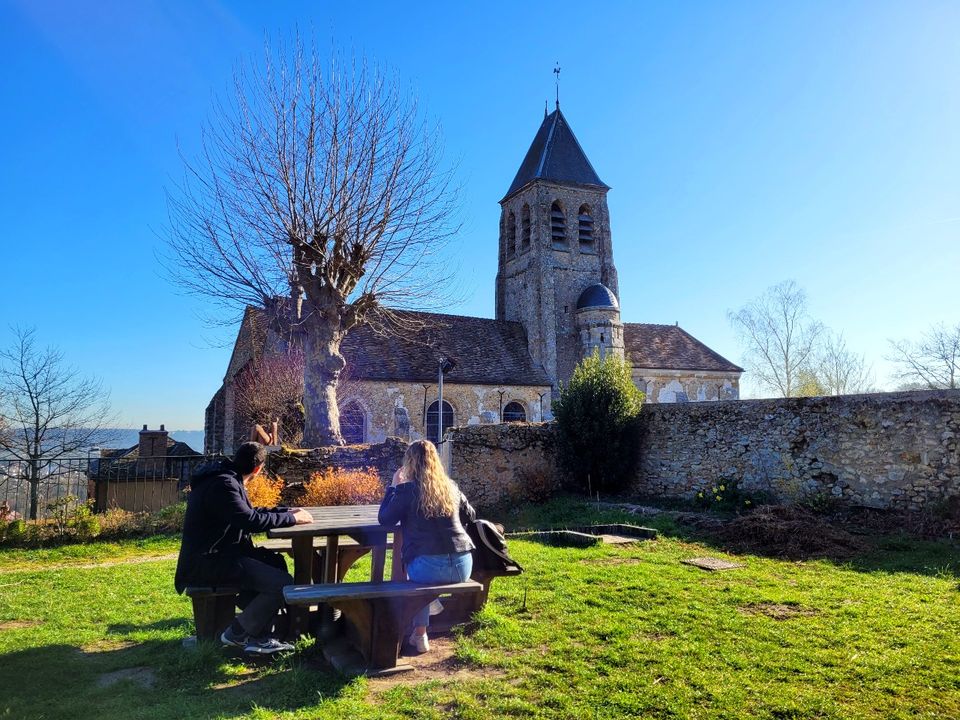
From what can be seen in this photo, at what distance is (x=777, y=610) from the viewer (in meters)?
5.36

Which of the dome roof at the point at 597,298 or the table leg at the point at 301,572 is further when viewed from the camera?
the dome roof at the point at 597,298

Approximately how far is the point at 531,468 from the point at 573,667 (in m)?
11.1

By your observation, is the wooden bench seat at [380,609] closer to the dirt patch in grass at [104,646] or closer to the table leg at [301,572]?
the table leg at [301,572]

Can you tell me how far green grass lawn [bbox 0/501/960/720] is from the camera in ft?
11.7

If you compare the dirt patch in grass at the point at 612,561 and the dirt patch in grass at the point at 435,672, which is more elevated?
the dirt patch in grass at the point at 612,561

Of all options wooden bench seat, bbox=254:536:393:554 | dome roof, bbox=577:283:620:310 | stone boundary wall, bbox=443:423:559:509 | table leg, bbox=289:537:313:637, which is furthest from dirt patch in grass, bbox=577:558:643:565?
dome roof, bbox=577:283:620:310

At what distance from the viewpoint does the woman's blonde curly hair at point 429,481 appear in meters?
4.30

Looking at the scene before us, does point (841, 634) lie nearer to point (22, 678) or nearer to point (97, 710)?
point (97, 710)

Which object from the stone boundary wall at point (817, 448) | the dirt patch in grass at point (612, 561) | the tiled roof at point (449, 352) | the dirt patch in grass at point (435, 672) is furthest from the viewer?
the tiled roof at point (449, 352)

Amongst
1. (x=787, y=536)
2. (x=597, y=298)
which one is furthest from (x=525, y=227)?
(x=787, y=536)

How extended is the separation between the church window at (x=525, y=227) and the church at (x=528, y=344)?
6 centimetres

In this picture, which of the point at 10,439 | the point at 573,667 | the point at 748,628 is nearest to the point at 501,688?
the point at 573,667

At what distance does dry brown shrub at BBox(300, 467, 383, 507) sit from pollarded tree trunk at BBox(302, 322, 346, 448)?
221 cm

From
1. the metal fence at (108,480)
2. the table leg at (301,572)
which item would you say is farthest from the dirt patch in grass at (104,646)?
the metal fence at (108,480)
